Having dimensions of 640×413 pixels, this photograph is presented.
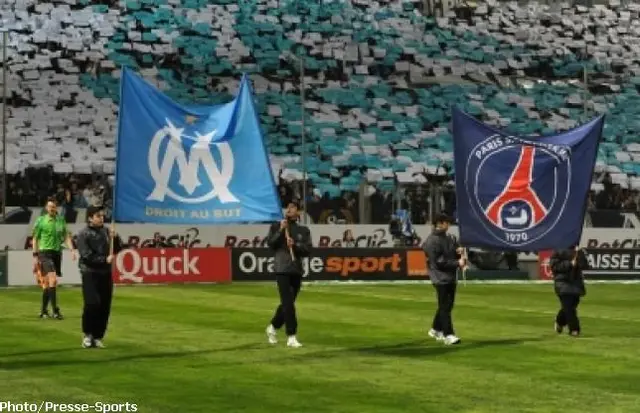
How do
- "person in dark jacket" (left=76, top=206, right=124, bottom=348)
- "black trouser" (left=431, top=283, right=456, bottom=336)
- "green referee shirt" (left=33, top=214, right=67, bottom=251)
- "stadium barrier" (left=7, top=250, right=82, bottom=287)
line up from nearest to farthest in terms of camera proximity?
1. "person in dark jacket" (left=76, top=206, right=124, bottom=348)
2. "black trouser" (left=431, top=283, right=456, bottom=336)
3. "green referee shirt" (left=33, top=214, right=67, bottom=251)
4. "stadium barrier" (left=7, top=250, right=82, bottom=287)

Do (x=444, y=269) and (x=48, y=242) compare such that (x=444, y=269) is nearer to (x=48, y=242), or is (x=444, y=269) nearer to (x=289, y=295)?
(x=289, y=295)

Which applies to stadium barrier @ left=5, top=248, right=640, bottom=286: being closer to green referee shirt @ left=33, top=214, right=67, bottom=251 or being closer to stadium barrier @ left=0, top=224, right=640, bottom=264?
stadium barrier @ left=0, top=224, right=640, bottom=264

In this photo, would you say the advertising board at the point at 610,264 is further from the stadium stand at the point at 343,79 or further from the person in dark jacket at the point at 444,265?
the person in dark jacket at the point at 444,265

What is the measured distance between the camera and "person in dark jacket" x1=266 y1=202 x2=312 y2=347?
21.7 metres

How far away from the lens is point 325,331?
25.3 metres

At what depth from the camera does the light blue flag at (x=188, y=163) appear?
20.1m

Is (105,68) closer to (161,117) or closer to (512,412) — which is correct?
(161,117)

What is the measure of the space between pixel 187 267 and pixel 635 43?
35.5 meters

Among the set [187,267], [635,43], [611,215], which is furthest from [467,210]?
[635,43]

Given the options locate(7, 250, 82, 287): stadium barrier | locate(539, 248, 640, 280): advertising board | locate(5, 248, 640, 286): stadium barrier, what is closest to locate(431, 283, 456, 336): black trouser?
locate(5, 248, 640, 286): stadium barrier

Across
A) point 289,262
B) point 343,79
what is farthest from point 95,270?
point 343,79

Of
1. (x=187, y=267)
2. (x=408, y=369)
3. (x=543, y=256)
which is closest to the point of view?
(x=408, y=369)

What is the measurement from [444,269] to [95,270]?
17.4ft

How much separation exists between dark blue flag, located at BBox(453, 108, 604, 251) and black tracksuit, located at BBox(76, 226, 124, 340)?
17.8 ft
